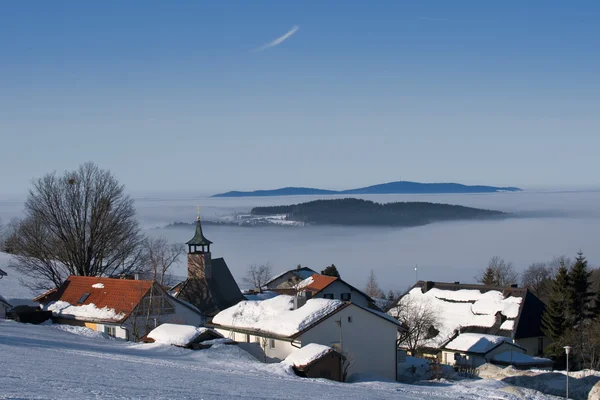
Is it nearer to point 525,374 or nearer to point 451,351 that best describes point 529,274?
point 451,351

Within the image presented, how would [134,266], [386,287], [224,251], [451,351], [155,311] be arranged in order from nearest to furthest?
[155,311] → [451,351] → [134,266] → [386,287] → [224,251]

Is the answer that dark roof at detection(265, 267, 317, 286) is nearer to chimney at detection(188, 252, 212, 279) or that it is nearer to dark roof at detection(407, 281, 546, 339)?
chimney at detection(188, 252, 212, 279)

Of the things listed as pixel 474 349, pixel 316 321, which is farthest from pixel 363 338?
pixel 474 349

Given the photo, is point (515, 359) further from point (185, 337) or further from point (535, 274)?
point (535, 274)

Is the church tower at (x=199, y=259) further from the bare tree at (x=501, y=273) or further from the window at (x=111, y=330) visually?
the bare tree at (x=501, y=273)

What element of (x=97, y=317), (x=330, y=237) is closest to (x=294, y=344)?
(x=97, y=317)

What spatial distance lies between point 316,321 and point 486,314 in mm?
22304

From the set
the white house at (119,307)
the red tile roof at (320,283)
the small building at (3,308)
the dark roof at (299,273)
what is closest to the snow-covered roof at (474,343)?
the red tile roof at (320,283)

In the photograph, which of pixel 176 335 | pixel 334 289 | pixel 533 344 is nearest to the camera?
pixel 176 335

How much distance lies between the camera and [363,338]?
35.5 meters

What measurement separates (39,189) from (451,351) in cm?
3252

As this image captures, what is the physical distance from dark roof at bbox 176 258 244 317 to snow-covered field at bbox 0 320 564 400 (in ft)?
49.5

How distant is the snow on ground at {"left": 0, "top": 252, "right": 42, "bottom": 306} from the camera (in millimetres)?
48934

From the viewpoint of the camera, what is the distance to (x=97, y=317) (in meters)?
41.6
